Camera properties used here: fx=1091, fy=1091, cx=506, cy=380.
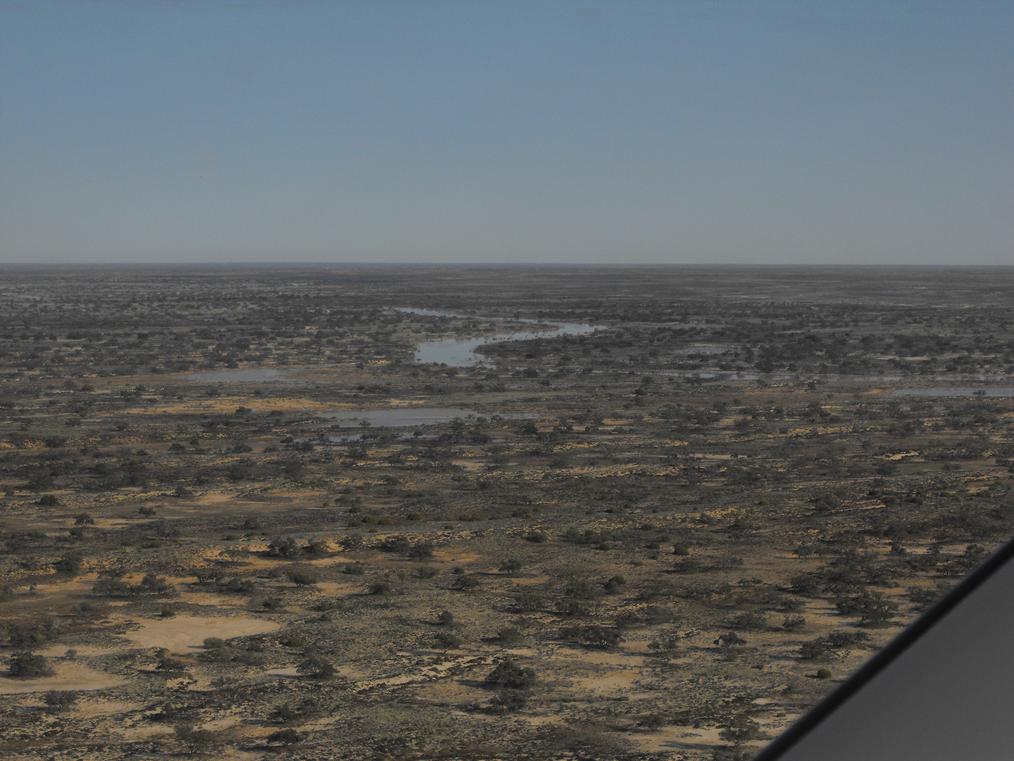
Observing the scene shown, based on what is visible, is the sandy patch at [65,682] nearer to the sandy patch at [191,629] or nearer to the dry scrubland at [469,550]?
the dry scrubland at [469,550]

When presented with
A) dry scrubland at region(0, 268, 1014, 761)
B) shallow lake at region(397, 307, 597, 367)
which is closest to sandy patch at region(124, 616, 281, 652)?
dry scrubland at region(0, 268, 1014, 761)

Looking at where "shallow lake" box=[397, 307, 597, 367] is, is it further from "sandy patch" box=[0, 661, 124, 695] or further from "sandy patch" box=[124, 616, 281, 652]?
"sandy patch" box=[0, 661, 124, 695]

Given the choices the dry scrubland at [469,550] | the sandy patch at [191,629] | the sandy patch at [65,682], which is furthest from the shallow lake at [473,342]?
the sandy patch at [65,682]

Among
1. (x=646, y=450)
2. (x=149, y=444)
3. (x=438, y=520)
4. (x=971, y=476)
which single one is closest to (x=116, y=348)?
(x=149, y=444)

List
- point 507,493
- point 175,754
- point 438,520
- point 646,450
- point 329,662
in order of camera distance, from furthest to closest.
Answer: point 646,450 < point 507,493 < point 438,520 < point 329,662 < point 175,754

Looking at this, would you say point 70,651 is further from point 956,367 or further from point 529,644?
point 956,367

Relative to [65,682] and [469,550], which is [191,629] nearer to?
[65,682]

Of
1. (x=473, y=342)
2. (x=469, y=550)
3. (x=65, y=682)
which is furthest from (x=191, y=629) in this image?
(x=473, y=342)

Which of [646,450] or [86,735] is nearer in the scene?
[86,735]
